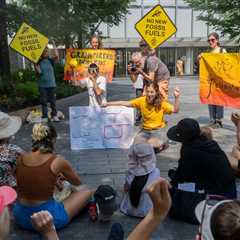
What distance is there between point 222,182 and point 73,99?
11101 mm

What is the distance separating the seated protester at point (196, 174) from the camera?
4.63 m

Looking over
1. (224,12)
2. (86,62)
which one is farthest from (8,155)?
(224,12)

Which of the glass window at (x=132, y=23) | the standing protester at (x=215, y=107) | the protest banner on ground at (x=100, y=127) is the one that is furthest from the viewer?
the glass window at (x=132, y=23)

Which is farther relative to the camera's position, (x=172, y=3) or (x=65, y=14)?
(x=172, y=3)

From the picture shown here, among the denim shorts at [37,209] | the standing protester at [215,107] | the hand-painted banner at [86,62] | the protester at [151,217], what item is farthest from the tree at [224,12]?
the protester at [151,217]

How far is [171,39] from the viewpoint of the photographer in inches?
1711

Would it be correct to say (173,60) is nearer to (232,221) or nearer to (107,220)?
(107,220)

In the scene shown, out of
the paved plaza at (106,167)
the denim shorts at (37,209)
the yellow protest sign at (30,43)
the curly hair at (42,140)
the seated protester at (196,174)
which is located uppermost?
the yellow protest sign at (30,43)

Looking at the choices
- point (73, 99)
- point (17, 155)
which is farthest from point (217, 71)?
point (73, 99)

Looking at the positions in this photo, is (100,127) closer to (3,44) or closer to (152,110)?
(152,110)

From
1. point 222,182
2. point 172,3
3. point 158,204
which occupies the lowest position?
point 222,182

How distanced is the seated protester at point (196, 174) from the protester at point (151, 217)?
2420 millimetres

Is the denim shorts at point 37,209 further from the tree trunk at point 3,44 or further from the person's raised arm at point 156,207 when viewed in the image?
the tree trunk at point 3,44

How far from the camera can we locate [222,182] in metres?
4.63
